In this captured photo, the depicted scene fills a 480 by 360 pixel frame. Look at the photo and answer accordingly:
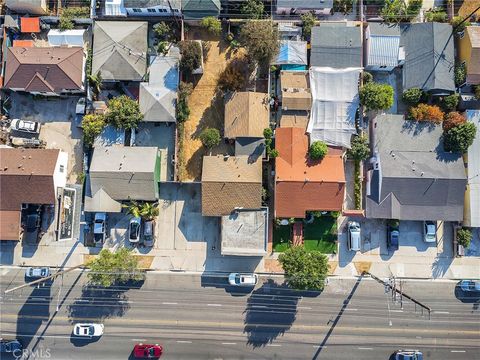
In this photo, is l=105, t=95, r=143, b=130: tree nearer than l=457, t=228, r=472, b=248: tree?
No

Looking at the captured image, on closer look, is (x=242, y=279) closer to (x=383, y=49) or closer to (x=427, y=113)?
(x=427, y=113)

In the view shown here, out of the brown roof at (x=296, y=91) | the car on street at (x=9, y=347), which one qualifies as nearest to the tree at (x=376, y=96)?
the brown roof at (x=296, y=91)

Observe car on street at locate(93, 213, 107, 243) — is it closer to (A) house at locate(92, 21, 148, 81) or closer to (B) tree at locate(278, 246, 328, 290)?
(A) house at locate(92, 21, 148, 81)

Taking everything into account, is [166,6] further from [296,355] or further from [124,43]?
[296,355]

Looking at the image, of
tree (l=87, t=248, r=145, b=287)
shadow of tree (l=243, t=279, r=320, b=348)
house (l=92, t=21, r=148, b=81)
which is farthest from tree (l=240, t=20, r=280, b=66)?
tree (l=87, t=248, r=145, b=287)

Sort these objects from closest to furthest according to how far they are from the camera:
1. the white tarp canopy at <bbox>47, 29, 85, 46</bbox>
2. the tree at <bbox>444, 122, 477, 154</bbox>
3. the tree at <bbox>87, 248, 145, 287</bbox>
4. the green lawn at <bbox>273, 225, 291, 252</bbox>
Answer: the tree at <bbox>87, 248, 145, 287</bbox>
the tree at <bbox>444, 122, 477, 154</bbox>
the green lawn at <bbox>273, 225, 291, 252</bbox>
the white tarp canopy at <bbox>47, 29, 85, 46</bbox>

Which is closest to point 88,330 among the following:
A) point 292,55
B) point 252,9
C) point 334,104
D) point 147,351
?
point 147,351

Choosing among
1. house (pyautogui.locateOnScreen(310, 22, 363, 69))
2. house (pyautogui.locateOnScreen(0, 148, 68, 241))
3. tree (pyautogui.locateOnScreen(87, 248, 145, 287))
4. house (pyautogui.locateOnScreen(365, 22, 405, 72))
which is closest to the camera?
tree (pyautogui.locateOnScreen(87, 248, 145, 287))

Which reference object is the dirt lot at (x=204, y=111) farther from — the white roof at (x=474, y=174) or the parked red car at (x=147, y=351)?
the white roof at (x=474, y=174)

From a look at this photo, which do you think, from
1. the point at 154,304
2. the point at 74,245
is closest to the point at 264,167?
the point at 154,304
